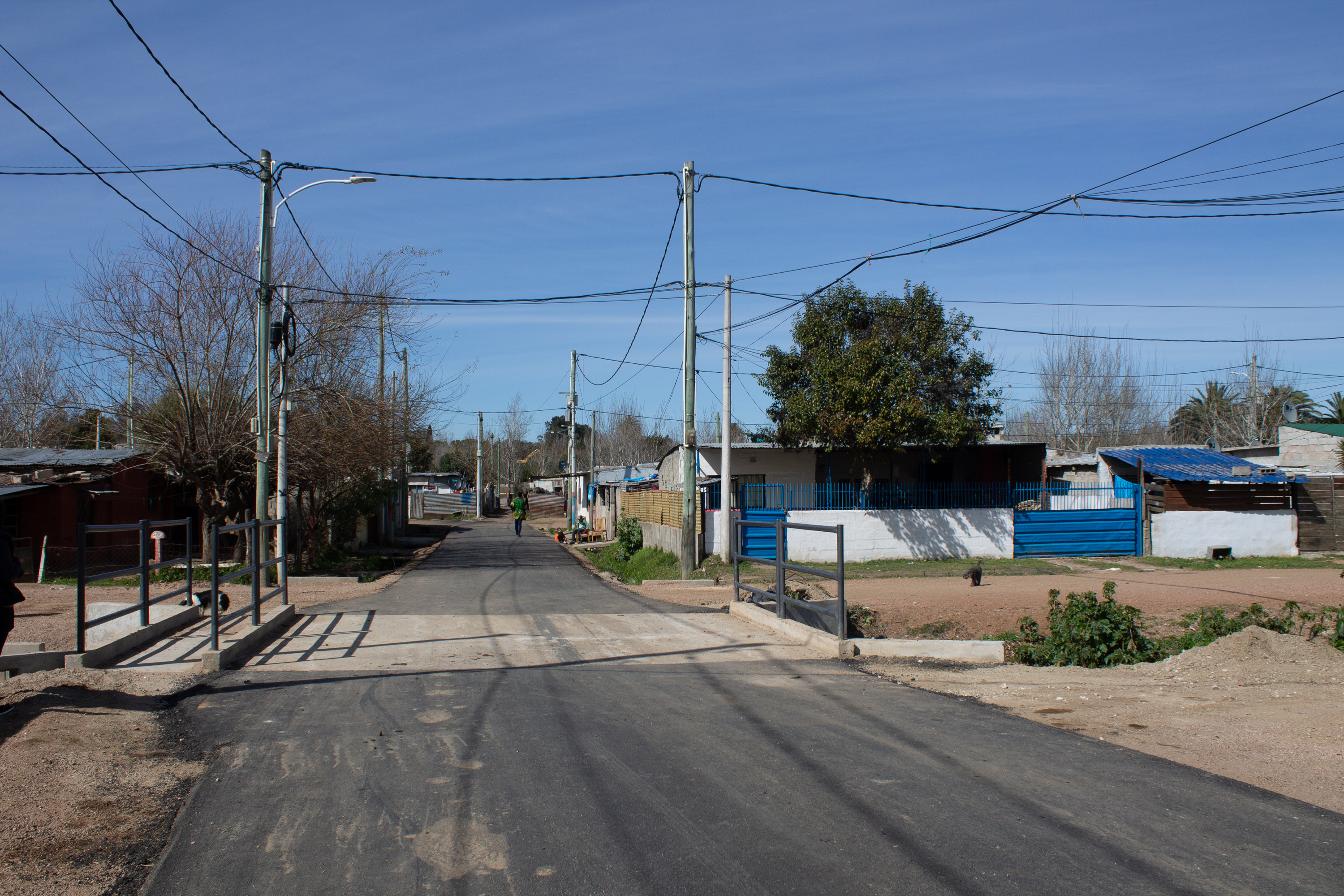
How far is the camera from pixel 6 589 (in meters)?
7.03

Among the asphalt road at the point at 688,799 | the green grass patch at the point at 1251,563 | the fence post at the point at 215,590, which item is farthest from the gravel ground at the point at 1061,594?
the fence post at the point at 215,590

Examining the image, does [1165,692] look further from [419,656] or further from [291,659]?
[291,659]

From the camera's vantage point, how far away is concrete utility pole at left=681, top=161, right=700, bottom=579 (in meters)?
20.3

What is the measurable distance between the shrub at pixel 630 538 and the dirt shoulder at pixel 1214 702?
2053 centimetres

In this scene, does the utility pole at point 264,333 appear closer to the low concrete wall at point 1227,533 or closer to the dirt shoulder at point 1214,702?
the dirt shoulder at point 1214,702

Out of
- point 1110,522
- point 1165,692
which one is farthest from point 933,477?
point 1165,692

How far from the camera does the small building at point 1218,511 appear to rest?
2483 cm

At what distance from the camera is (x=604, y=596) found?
17.1 metres

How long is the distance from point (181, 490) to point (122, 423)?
4.02m

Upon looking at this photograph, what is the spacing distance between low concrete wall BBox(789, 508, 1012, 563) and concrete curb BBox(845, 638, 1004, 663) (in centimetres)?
1329

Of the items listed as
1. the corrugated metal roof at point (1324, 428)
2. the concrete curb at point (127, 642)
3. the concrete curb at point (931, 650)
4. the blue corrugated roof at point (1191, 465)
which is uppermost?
the corrugated metal roof at point (1324, 428)

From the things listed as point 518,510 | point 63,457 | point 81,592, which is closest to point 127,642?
point 81,592

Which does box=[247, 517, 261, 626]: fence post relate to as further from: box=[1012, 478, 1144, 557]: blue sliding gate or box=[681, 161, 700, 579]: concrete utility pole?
box=[1012, 478, 1144, 557]: blue sliding gate

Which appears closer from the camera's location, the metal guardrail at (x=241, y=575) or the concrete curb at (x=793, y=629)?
the metal guardrail at (x=241, y=575)
